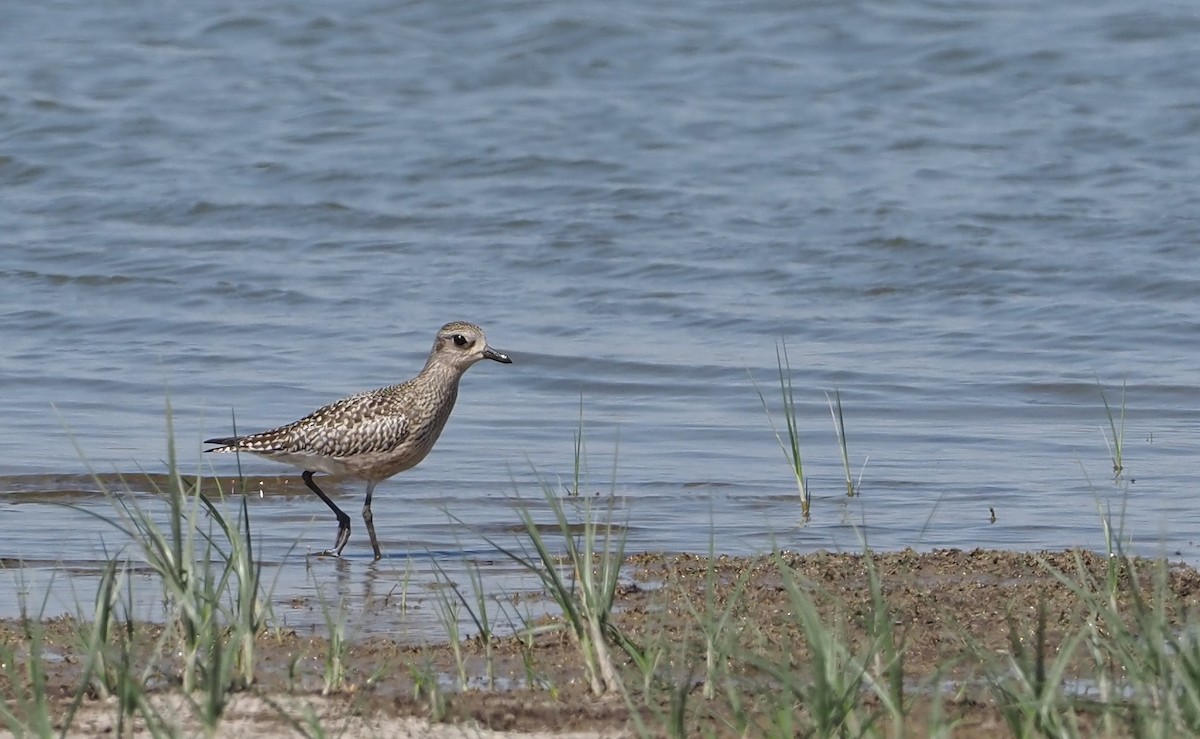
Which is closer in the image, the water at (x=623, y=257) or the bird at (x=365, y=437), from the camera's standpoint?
the bird at (x=365, y=437)

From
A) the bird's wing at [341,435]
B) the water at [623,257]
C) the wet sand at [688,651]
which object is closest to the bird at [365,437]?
the bird's wing at [341,435]

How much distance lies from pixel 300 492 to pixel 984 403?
11.8 feet

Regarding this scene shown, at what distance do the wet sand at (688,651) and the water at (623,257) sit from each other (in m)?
0.57

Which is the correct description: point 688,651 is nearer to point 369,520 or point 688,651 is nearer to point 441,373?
point 369,520

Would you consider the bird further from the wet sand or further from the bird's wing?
the wet sand

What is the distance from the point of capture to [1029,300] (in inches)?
491

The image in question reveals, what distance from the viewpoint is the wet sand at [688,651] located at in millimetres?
4273

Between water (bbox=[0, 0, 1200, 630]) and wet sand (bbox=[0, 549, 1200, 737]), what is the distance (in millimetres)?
567

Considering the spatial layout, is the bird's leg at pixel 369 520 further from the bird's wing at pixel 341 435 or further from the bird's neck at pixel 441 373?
→ the bird's neck at pixel 441 373

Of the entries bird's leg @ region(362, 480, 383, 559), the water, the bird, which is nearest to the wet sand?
the water

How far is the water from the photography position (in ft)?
27.5

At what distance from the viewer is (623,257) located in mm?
13836

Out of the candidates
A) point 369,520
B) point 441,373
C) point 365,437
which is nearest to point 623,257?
point 441,373

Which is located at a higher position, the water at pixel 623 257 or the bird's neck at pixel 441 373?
the water at pixel 623 257
